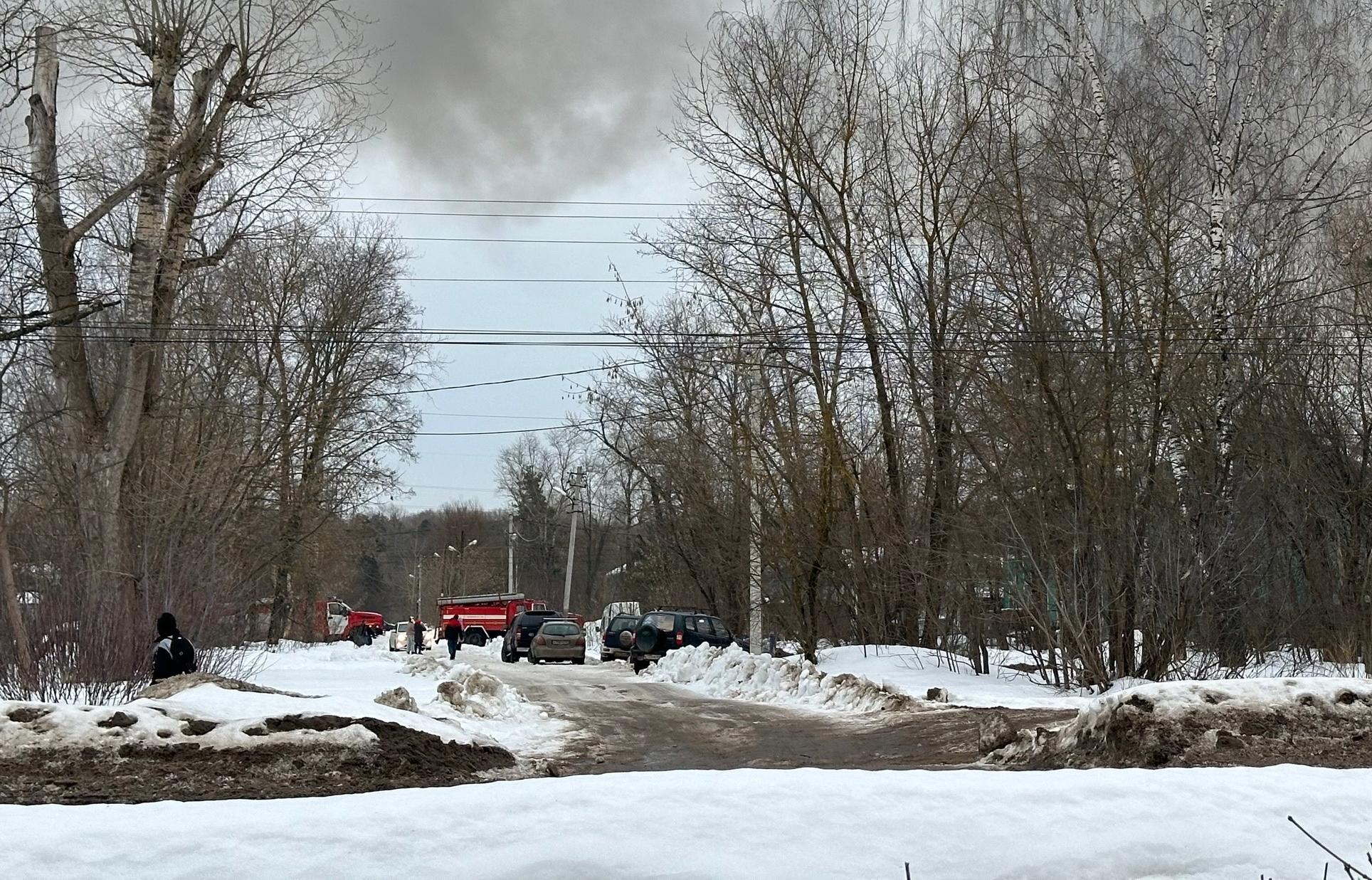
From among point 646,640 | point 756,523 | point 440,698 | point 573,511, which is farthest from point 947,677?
point 573,511

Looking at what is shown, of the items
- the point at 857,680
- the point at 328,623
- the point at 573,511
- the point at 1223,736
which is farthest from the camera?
the point at 573,511

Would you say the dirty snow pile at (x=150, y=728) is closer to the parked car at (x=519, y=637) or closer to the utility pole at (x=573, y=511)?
the parked car at (x=519, y=637)

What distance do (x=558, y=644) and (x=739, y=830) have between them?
33905 mm

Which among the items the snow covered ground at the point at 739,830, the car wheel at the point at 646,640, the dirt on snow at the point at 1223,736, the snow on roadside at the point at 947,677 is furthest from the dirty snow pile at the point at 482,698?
the car wheel at the point at 646,640

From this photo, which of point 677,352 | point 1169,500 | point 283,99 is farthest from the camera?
point 677,352

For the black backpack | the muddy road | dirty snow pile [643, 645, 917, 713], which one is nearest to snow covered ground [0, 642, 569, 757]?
the muddy road

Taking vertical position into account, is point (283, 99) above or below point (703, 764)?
above

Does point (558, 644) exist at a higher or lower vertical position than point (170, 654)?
lower

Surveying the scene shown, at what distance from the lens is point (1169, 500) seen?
19.4m

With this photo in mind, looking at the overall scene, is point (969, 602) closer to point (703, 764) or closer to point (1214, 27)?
point (703, 764)

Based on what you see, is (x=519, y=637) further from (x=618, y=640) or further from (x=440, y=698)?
(x=440, y=698)

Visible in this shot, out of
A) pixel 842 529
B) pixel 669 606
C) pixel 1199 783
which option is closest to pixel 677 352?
pixel 842 529

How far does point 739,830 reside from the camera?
694 centimetres

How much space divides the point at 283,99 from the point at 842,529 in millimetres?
15535
